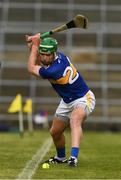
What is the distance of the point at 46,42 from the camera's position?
9883 millimetres

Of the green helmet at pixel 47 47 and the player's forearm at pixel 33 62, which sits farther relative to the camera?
the player's forearm at pixel 33 62

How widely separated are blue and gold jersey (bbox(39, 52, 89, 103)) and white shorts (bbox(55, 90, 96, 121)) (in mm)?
66

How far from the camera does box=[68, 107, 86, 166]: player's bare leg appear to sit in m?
9.77

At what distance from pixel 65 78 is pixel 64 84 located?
102 mm

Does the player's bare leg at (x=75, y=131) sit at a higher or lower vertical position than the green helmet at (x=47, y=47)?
lower

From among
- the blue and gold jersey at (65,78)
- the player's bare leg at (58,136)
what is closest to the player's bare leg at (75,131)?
the blue and gold jersey at (65,78)

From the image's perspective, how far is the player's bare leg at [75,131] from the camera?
9773 millimetres

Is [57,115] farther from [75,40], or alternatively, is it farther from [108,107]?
[75,40]

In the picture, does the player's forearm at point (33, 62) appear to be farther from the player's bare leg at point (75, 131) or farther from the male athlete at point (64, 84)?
the player's bare leg at point (75, 131)

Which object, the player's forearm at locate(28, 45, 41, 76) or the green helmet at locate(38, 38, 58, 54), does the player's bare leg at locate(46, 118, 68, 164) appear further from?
the green helmet at locate(38, 38, 58, 54)

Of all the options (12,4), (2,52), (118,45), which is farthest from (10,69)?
(118,45)

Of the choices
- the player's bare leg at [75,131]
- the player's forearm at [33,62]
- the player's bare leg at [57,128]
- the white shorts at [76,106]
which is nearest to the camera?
the player's bare leg at [75,131]

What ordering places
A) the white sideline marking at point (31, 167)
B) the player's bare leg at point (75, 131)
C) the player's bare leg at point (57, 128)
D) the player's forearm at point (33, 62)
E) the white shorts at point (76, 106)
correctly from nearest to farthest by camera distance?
1. the white sideline marking at point (31, 167)
2. the player's bare leg at point (75, 131)
3. the player's forearm at point (33, 62)
4. the white shorts at point (76, 106)
5. the player's bare leg at point (57, 128)

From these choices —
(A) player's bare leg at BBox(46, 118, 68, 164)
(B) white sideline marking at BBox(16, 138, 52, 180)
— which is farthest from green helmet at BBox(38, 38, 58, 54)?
(B) white sideline marking at BBox(16, 138, 52, 180)
